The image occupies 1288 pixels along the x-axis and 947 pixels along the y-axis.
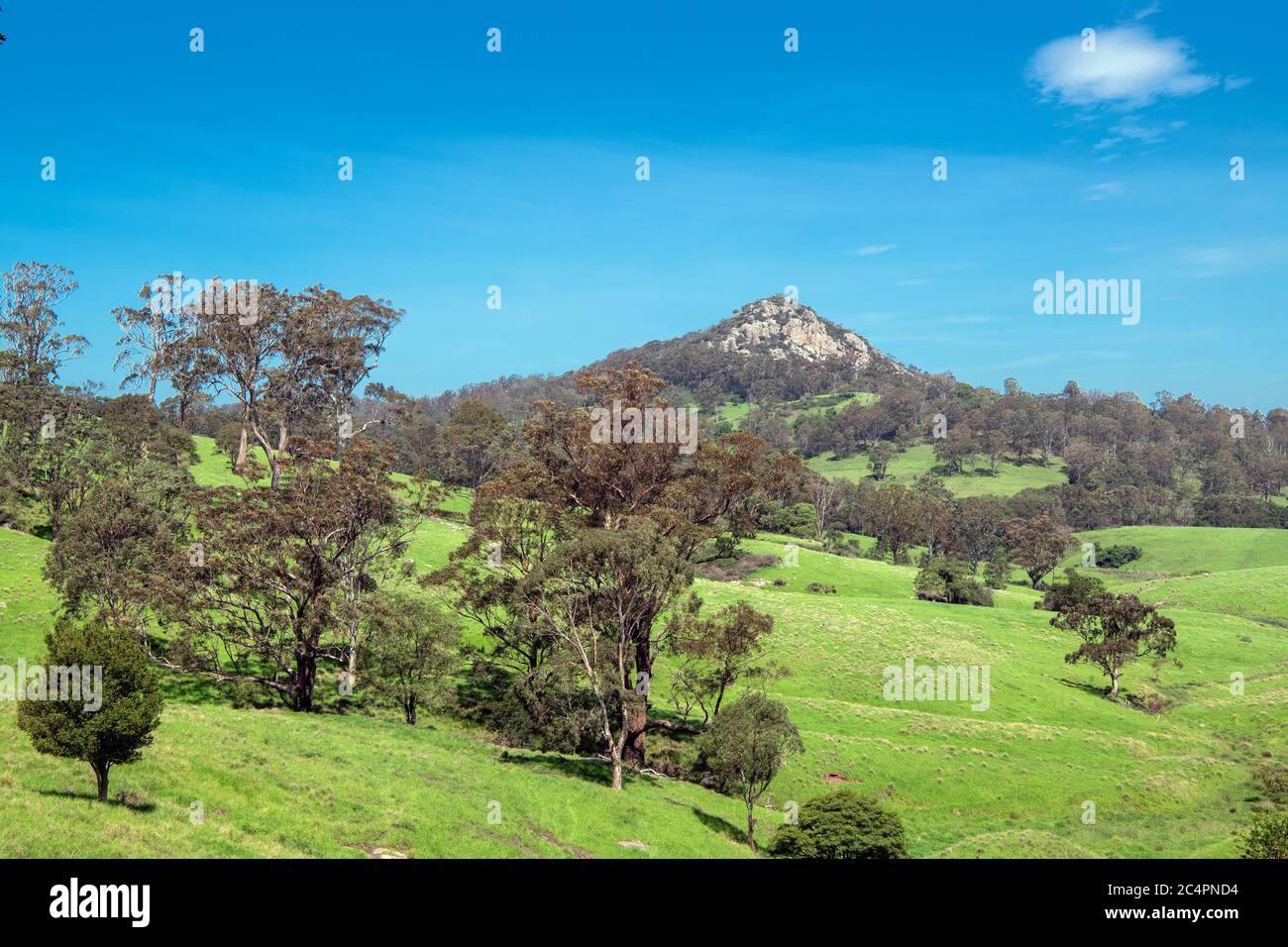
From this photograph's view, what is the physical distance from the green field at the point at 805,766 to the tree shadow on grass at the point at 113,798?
0.11 meters

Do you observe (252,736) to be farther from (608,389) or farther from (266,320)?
(266,320)

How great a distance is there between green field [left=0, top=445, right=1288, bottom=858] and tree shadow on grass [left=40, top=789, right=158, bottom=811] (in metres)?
0.11

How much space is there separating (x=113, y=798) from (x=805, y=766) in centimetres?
3102

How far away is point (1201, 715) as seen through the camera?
54.0m

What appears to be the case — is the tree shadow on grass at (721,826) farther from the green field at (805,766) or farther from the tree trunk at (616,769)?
the tree trunk at (616,769)

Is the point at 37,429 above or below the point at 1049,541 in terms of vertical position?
above

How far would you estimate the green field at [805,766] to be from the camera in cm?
2178

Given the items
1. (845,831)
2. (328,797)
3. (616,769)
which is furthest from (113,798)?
(845,831)

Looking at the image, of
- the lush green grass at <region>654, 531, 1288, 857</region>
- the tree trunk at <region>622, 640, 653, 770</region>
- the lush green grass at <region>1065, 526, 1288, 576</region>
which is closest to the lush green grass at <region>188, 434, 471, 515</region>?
the tree trunk at <region>622, 640, 653, 770</region>

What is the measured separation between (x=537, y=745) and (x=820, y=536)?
332 feet

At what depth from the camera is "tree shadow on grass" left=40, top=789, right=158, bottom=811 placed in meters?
19.7

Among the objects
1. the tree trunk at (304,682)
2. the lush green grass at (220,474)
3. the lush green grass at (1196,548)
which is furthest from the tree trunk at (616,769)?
the lush green grass at (1196,548)

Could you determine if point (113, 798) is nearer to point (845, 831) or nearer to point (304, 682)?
point (304, 682)
